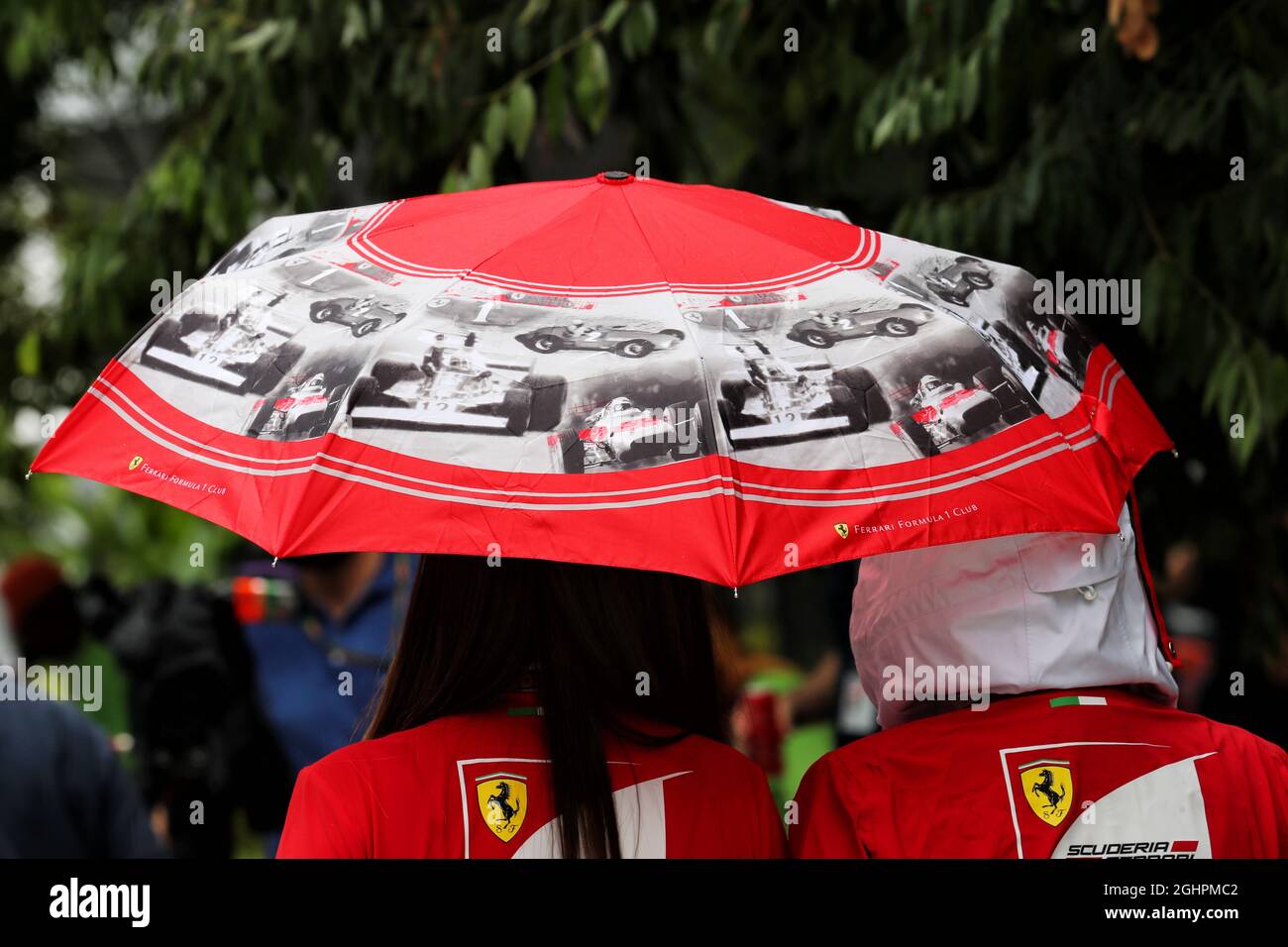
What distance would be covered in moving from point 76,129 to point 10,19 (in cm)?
369

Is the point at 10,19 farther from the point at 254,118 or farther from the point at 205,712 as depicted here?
the point at 205,712

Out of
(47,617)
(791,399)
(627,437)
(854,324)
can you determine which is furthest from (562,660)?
(47,617)

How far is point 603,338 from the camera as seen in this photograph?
80.9 inches

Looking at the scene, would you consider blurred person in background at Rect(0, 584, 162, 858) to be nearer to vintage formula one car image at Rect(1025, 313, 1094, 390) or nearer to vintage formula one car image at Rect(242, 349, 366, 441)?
vintage formula one car image at Rect(242, 349, 366, 441)

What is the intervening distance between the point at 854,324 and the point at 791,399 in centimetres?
20

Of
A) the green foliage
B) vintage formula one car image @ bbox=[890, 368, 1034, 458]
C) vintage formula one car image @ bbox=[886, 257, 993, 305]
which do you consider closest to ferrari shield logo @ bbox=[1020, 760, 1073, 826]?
vintage formula one car image @ bbox=[890, 368, 1034, 458]

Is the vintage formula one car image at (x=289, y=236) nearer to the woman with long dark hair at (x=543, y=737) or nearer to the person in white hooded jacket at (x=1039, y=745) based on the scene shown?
the woman with long dark hair at (x=543, y=737)

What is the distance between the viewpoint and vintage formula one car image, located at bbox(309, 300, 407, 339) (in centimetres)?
211

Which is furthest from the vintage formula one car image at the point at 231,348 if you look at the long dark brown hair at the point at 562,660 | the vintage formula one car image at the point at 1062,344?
the vintage formula one car image at the point at 1062,344

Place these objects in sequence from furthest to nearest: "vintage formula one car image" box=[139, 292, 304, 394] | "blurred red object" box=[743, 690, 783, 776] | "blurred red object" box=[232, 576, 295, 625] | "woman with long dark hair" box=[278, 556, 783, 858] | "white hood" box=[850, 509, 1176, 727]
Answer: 1. "blurred red object" box=[743, 690, 783, 776]
2. "blurred red object" box=[232, 576, 295, 625]
3. "white hood" box=[850, 509, 1176, 727]
4. "vintage formula one car image" box=[139, 292, 304, 394]
5. "woman with long dark hair" box=[278, 556, 783, 858]

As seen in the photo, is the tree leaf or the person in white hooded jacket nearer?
the person in white hooded jacket

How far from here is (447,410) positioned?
2002 mm

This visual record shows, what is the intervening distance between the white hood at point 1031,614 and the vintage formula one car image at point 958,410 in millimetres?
226

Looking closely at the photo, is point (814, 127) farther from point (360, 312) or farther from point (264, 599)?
point (360, 312)
